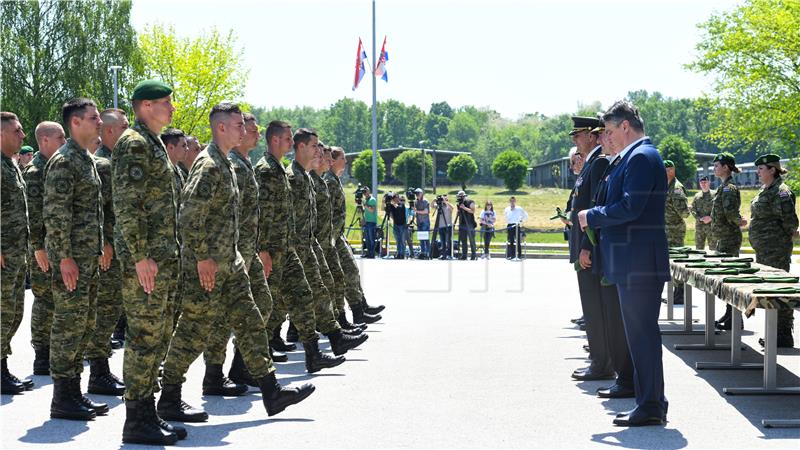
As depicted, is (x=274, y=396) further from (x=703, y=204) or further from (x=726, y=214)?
(x=703, y=204)

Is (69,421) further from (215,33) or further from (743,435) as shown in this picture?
(215,33)

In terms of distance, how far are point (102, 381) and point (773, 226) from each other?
21.9 feet

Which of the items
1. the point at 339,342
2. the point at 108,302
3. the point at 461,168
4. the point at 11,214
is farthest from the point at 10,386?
the point at 461,168

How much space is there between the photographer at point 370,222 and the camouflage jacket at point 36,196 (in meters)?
17.8

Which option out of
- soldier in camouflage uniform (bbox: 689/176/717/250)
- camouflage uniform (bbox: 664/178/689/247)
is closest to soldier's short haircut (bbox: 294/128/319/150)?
camouflage uniform (bbox: 664/178/689/247)

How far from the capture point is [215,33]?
2393 inches

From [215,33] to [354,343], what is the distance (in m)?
53.9

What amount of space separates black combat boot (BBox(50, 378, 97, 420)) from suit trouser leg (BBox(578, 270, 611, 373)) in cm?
401

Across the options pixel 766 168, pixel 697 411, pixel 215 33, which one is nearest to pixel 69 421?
pixel 697 411

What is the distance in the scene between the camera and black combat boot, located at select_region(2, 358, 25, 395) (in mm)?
7629

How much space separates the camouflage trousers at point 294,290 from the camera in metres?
8.45

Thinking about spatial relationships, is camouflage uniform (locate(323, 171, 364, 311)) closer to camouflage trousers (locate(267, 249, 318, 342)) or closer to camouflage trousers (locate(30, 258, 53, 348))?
camouflage trousers (locate(267, 249, 318, 342))

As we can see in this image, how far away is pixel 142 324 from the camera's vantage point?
6.00m

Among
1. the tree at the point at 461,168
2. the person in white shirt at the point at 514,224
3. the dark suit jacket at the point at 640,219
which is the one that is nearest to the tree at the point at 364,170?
the tree at the point at 461,168
